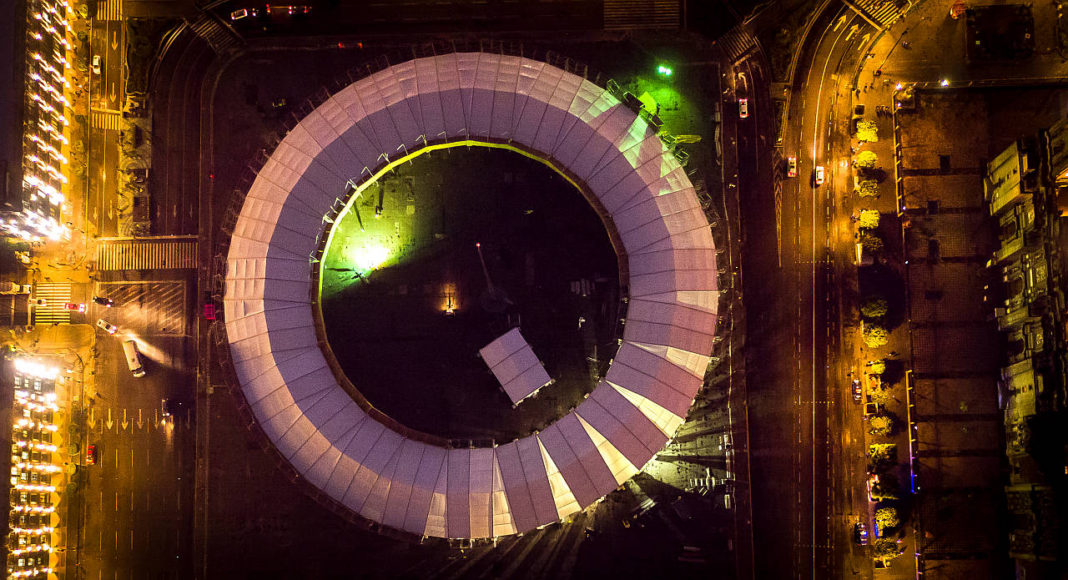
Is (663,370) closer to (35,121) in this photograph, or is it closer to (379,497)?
(379,497)

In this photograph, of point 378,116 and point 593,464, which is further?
point 378,116

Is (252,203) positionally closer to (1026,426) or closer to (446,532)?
(446,532)

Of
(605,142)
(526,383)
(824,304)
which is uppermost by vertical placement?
(605,142)

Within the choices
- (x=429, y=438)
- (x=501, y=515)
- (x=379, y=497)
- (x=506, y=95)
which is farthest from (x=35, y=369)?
(x=506, y=95)

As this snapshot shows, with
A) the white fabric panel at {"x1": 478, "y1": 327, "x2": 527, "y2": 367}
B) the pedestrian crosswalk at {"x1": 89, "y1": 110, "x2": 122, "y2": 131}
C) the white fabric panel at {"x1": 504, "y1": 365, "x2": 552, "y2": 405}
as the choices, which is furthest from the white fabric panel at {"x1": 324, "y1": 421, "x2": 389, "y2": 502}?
the pedestrian crosswalk at {"x1": 89, "y1": 110, "x2": 122, "y2": 131}

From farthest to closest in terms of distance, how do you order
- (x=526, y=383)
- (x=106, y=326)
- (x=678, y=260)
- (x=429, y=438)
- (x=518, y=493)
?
(x=106, y=326) < (x=526, y=383) < (x=429, y=438) < (x=678, y=260) < (x=518, y=493)

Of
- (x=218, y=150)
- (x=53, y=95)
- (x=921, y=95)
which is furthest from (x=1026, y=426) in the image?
(x=53, y=95)

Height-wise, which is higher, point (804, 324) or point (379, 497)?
point (804, 324)
